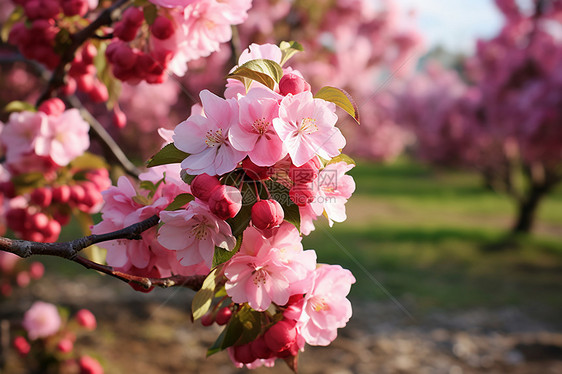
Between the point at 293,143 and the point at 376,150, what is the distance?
39.6ft

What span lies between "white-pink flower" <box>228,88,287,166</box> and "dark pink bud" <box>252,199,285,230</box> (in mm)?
65

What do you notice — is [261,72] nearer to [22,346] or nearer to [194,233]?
[194,233]

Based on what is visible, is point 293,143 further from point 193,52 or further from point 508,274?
point 508,274

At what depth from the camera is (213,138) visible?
788 millimetres

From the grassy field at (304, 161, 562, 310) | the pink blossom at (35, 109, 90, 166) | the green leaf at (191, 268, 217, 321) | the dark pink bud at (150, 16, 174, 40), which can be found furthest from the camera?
the grassy field at (304, 161, 562, 310)

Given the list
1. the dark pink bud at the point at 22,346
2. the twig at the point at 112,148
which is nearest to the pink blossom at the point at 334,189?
the twig at the point at 112,148

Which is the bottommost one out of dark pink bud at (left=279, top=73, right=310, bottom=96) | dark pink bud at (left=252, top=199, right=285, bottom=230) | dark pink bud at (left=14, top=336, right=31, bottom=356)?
dark pink bud at (left=14, top=336, right=31, bottom=356)

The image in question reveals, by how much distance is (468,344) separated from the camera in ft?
13.0

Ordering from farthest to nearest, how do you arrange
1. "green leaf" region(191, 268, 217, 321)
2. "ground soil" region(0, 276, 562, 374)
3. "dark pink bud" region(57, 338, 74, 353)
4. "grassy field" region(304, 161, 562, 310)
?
"grassy field" region(304, 161, 562, 310) → "ground soil" region(0, 276, 562, 374) → "dark pink bud" region(57, 338, 74, 353) → "green leaf" region(191, 268, 217, 321)

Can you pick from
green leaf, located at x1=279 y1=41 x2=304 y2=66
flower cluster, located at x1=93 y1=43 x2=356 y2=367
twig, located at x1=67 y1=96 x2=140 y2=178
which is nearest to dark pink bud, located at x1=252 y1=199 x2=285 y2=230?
flower cluster, located at x1=93 y1=43 x2=356 y2=367

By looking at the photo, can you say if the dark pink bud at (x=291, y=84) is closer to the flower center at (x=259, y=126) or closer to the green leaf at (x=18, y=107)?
the flower center at (x=259, y=126)

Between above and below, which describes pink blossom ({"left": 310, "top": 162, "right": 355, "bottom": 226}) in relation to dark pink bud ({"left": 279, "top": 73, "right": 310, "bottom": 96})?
below

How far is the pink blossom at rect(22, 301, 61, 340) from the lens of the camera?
2.58m

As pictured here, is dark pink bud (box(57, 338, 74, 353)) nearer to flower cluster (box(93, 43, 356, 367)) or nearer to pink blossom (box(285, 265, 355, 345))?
flower cluster (box(93, 43, 356, 367))
